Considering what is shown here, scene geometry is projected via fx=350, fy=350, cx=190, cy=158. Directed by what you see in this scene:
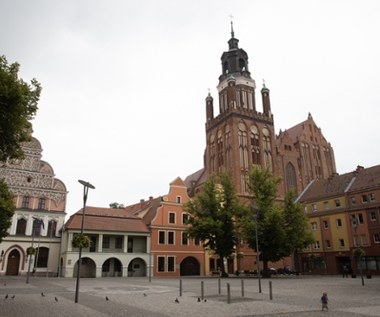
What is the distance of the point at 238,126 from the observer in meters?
67.9

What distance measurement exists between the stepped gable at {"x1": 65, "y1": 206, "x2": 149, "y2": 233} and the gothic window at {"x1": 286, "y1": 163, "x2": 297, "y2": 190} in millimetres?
34658

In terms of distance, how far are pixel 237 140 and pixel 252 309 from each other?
175ft

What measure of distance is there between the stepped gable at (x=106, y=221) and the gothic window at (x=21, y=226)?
5.55 m

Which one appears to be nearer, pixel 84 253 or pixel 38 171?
pixel 84 253

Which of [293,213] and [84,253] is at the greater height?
[293,213]

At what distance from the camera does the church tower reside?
216ft

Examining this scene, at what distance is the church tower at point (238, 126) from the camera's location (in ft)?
216

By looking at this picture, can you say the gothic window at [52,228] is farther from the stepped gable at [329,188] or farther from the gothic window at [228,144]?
the stepped gable at [329,188]

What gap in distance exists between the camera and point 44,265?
1820 inches

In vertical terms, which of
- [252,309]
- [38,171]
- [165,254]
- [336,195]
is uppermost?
[38,171]

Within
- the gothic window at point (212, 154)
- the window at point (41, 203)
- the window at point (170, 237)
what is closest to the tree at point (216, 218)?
the window at point (170, 237)

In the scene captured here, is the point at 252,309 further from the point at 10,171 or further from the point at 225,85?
the point at 225,85

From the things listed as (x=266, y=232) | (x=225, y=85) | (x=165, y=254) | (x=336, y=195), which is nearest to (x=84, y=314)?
(x=266, y=232)

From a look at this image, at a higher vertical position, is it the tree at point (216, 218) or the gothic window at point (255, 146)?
the gothic window at point (255, 146)
